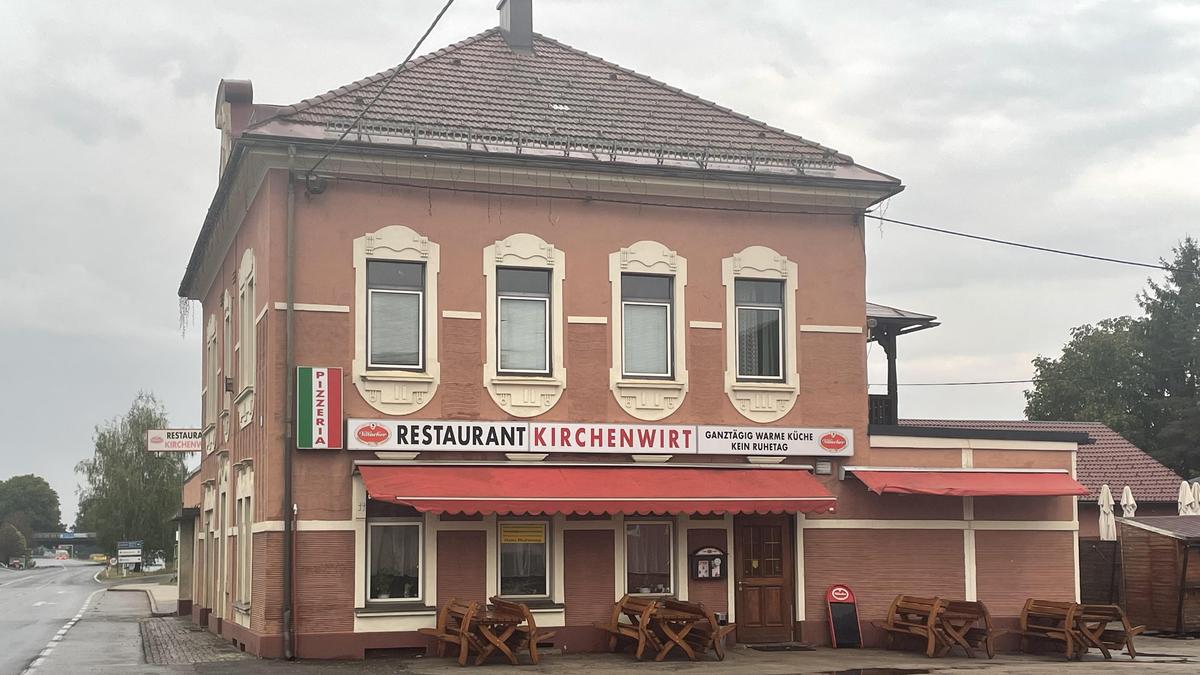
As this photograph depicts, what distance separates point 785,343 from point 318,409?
23.8 ft

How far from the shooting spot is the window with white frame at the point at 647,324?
20.7 meters

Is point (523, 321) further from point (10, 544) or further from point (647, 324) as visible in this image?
point (10, 544)

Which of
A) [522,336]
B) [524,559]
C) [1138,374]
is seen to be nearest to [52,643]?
[524,559]

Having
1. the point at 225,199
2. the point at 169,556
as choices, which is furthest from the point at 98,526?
the point at 225,199

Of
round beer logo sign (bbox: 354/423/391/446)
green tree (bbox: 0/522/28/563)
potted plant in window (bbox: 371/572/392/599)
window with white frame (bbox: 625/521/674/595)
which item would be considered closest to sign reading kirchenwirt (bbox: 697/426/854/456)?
window with white frame (bbox: 625/521/674/595)

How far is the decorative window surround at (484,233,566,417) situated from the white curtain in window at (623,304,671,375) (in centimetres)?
114

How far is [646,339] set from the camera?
68.4 ft

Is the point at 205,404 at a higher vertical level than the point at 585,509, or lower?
higher

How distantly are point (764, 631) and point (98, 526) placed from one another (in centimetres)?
7309

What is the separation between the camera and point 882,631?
20.8 m

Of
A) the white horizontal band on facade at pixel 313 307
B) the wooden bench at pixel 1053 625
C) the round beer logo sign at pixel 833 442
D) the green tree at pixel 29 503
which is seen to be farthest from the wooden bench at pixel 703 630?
the green tree at pixel 29 503

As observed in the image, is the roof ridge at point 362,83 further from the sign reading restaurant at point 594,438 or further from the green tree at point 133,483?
the green tree at point 133,483

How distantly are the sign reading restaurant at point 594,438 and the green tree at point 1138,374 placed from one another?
43164 millimetres

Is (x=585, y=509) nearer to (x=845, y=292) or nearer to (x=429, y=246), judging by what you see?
(x=429, y=246)
